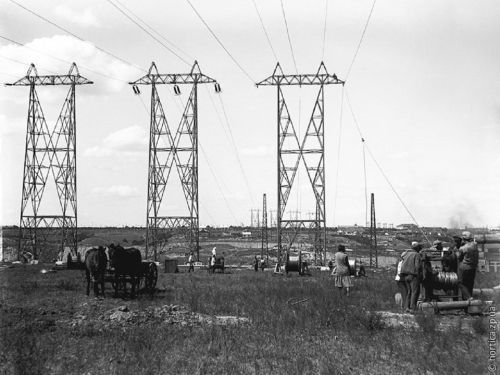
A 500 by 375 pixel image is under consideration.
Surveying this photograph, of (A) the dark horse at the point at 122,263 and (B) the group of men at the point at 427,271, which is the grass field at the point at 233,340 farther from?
(A) the dark horse at the point at 122,263

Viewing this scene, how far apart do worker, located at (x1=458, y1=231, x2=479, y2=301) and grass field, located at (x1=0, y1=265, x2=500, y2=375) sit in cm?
101

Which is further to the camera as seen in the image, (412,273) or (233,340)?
(412,273)

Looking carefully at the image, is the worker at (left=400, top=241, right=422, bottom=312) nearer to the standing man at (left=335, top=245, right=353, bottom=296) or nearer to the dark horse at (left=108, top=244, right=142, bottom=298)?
the standing man at (left=335, top=245, right=353, bottom=296)

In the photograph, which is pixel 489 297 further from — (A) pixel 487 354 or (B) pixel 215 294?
(B) pixel 215 294

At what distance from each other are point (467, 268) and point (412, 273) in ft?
3.96

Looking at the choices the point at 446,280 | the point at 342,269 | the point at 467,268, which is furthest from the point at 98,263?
the point at 467,268

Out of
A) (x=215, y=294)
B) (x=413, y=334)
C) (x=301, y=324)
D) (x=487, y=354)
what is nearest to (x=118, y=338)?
(x=301, y=324)

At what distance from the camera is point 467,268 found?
45.1 ft

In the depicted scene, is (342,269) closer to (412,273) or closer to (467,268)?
(412,273)

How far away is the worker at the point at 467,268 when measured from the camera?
13.8 m

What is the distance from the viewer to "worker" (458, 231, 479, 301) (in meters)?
13.8

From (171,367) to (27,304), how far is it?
27.3 feet

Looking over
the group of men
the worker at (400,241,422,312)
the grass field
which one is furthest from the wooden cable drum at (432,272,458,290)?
the grass field

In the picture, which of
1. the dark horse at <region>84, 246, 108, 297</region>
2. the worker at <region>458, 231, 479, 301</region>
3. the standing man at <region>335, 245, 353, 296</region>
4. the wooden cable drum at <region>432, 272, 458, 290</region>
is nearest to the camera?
the worker at <region>458, 231, 479, 301</region>
